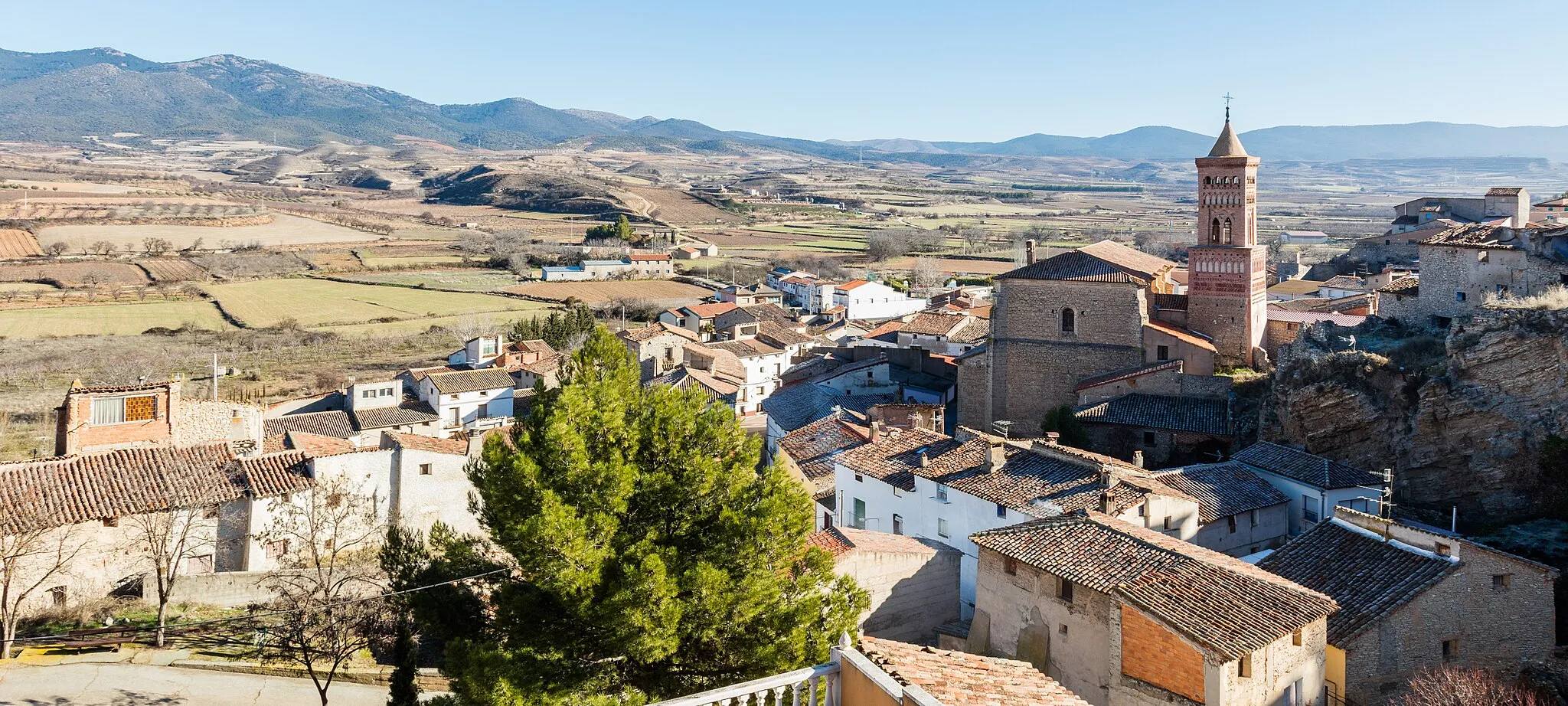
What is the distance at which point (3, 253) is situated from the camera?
282 ft

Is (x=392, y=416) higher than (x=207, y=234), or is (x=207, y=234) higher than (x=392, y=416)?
(x=207, y=234)

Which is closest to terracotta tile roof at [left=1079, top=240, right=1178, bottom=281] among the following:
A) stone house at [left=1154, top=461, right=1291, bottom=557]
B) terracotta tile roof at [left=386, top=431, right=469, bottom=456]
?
stone house at [left=1154, top=461, right=1291, bottom=557]

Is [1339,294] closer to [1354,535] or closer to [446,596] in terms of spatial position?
[1354,535]

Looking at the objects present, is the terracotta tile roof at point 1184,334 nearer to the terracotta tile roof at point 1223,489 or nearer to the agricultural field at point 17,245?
the terracotta tile roof at point 1223,489

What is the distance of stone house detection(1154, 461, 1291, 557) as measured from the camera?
19969 mm

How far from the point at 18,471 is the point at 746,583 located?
634 inches

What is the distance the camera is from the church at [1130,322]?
28125mm

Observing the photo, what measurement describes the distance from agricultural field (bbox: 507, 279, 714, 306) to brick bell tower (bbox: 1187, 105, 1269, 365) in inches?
1718

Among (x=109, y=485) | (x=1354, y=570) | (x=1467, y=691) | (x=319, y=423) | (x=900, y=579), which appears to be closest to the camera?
(x=1467, y=691)

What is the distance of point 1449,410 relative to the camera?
21688mm

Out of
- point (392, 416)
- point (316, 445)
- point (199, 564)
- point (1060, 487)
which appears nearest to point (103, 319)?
point (392, 416)

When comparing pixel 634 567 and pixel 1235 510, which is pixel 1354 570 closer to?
pixel 1235 510

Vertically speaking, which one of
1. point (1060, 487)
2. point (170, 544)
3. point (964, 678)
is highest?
point (964, 678)

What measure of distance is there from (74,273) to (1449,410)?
83.0 meters
